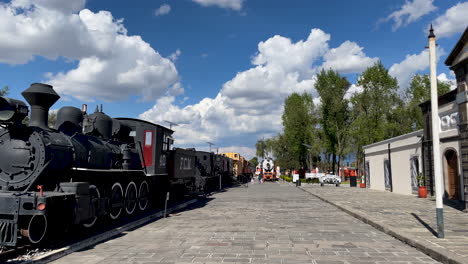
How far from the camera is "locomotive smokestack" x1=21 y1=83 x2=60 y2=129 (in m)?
7.85

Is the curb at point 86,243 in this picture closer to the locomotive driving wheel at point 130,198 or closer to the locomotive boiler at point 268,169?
the locomotive driving wheel at point 130,198

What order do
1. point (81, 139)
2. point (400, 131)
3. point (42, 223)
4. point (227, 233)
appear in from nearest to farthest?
point (42, 223) < point (227, 233) < point (81, 139) < point (400, 131)

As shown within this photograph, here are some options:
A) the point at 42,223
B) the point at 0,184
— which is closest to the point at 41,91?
the point at 0,184

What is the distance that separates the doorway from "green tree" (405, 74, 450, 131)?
3072 centimetres

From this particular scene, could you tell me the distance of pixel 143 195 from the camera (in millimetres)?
12484

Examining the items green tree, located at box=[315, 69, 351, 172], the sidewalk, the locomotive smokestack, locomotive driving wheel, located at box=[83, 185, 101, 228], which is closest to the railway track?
locomotive driving wheel, located at box=[83, 185, 101, 228]

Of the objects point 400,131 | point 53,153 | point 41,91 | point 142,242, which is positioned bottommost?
point 142,242

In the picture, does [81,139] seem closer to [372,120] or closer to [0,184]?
[0,184]

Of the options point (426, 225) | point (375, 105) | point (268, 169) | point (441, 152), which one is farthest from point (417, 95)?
point (426, 225)

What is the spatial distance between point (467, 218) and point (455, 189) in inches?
189

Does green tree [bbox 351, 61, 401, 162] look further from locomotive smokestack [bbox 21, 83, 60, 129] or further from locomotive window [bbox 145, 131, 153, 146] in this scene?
locomotive smokestack [bbox 21, 83, 60, 129]

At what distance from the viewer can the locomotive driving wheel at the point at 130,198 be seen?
11.0 metres

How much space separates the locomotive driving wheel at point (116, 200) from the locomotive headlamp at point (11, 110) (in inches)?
144

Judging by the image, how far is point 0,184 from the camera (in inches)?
290
